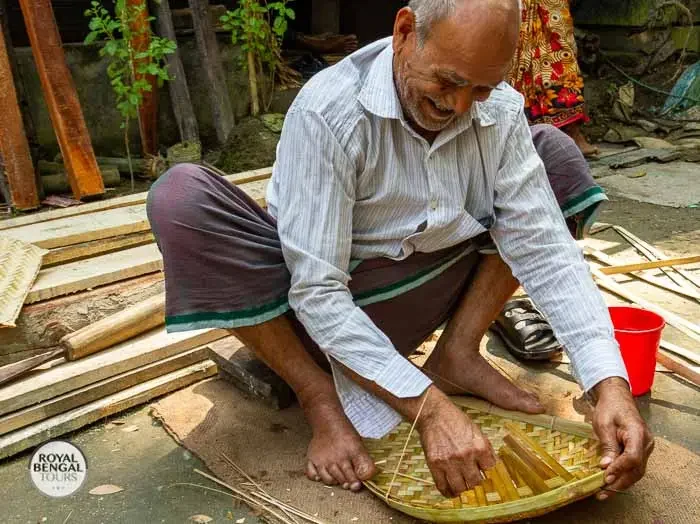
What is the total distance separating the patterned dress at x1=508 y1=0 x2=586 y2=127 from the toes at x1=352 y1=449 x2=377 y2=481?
345 cm

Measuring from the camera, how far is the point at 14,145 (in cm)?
377

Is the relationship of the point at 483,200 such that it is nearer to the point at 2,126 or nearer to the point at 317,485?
the point at 317,485

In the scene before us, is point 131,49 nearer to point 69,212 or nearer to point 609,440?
point 69,212

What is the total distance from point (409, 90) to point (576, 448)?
0.94 m

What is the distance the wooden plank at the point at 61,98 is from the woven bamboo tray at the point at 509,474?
2.49 m

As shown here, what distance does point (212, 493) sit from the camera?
1.99 meters

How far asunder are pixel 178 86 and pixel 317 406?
302cm

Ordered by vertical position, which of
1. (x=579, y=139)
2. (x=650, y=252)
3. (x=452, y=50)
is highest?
(x=452, y=50)

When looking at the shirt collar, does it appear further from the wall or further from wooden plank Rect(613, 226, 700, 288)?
the wall

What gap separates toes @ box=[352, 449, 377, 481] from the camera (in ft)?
6.28

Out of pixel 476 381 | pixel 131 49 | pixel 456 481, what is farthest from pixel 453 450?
pixel 131 49

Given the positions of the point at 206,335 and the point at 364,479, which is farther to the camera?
the point at 206,335

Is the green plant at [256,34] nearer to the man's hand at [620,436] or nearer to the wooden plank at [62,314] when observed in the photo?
the wooden plank at [62,314]

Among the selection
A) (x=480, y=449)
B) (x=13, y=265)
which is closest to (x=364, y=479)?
(x=480, y=449)
